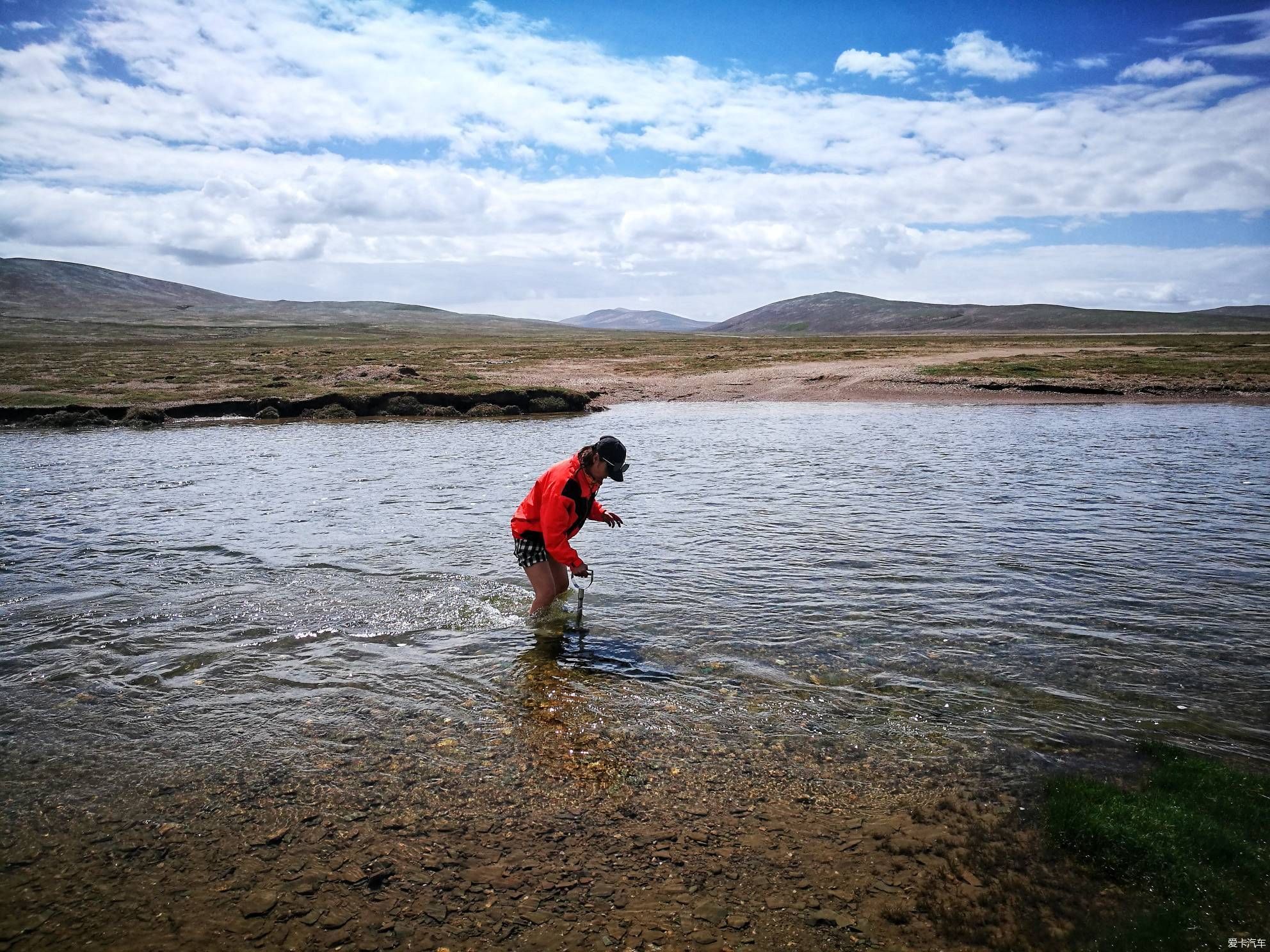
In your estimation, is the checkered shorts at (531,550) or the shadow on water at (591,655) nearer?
the shadow on water at (591,655)

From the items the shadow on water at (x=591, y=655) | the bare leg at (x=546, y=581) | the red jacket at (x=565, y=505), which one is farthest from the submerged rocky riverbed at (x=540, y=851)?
the bare leg at (x=546, y=581)

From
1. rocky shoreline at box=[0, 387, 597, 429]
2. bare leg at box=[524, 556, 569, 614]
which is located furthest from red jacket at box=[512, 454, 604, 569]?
rocky shoreline at box=[0, 387, 597, 429]

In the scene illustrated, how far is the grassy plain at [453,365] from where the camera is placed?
3547 centimetres

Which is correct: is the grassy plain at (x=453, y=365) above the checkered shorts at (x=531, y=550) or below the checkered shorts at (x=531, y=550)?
above

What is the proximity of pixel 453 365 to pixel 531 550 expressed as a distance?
4199 cm

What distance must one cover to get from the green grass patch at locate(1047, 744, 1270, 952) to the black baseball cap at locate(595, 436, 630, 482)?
15.0 ft

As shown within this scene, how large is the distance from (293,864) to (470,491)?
40.9ft

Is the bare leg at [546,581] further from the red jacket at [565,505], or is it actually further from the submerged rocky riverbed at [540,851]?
the submerged rocky riverbed at [540,851]

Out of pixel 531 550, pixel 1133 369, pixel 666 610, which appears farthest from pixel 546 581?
pixel 1133 369

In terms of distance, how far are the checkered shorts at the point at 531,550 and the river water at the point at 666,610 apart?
28.8 inches

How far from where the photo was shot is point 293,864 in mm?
5016

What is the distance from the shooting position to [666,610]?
31.9 ft

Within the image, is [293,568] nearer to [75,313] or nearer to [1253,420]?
[1253,420]

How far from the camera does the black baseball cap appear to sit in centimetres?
800
